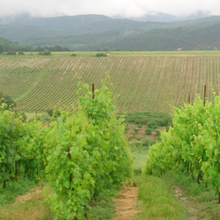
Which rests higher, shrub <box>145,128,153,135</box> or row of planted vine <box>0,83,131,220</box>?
row of planted vine <box>0,83,131,220</box>

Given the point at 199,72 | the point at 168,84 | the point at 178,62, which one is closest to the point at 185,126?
the point at 168,84

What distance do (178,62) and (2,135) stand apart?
6941 centimetres

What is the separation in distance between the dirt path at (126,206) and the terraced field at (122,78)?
4436cm

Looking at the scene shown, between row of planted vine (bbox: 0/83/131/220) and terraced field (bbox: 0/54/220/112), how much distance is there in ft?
143

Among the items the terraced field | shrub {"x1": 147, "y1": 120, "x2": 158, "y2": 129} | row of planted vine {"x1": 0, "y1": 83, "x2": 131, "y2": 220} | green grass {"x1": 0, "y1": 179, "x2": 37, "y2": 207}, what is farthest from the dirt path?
the terraced field

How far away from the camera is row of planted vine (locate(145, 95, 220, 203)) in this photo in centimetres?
627

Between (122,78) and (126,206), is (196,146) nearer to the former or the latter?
(126,206)

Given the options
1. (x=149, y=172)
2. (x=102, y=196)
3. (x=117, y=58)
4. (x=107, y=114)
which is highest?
(x=117, y=58)

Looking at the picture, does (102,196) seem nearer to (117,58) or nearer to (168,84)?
(168,84)

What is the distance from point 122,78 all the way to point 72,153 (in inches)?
2491

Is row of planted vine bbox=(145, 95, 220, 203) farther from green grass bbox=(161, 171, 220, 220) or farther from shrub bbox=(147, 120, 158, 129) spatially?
shrub bbox=(147, 120, 158, 129)

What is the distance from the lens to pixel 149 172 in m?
19.1

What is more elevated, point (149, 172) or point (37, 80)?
point (37, 80)

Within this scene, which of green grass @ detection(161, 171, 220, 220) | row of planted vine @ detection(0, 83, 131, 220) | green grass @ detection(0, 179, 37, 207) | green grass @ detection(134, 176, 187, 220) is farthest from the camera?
green grass @ detection(0, 179, 37, 207)
